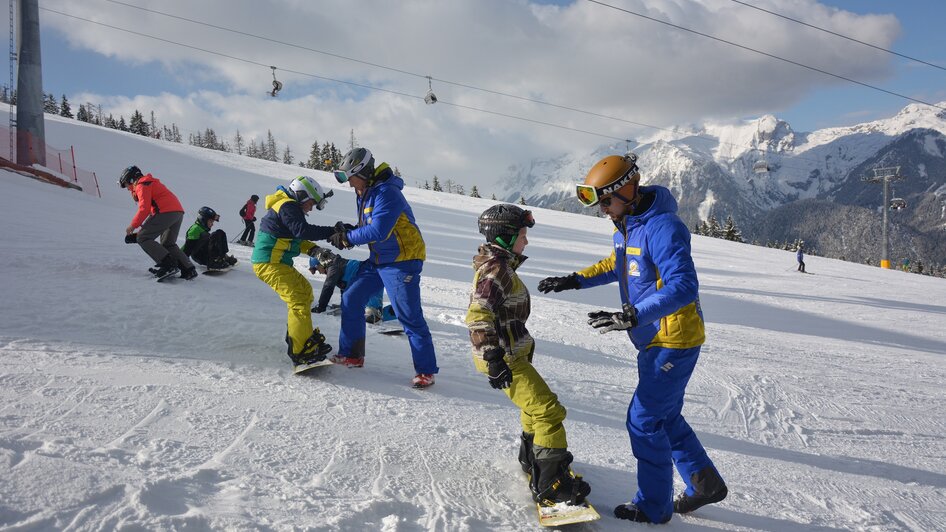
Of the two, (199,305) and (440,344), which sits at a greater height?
(199,305)

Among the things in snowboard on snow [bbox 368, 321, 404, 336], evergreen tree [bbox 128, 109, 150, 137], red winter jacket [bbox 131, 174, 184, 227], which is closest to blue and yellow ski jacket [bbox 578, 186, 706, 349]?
snowboard on snow [bbox 368, 321, 404, 336]

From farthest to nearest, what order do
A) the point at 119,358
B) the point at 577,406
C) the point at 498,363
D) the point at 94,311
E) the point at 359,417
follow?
the point at 94,311 → the point at 577,406 → the point at 119,358 → the point at 359,417 → the point at 498,363

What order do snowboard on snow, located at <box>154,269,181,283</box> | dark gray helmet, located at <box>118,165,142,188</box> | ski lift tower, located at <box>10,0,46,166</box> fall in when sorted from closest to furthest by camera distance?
snowboard on snow, located at <box>154,269,181,283</box>, dark gray helmet, located at <box>118,165,142,188</box>, ski lift tower, located at <box>10,0,46,166</box>

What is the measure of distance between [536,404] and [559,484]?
0.47 meters

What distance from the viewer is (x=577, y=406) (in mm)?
5195

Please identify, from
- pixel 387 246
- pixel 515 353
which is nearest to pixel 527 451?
pixel 515 353

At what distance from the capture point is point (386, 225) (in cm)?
468

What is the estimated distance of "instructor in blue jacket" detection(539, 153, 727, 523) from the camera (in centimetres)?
296

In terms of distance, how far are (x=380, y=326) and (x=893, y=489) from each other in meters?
5.37

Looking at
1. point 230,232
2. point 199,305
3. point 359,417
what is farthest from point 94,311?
point 230,232

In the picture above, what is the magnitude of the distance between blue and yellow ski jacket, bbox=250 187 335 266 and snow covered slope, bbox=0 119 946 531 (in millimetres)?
1056

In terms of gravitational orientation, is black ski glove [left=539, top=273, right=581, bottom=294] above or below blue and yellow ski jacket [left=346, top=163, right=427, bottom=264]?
below

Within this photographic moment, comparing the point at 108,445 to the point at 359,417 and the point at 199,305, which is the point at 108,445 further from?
the point at 199,305

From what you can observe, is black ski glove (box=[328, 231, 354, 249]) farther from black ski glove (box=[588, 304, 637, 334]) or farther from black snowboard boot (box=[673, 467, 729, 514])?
black snowboard boot (box=[673, 467, 729, 514])
